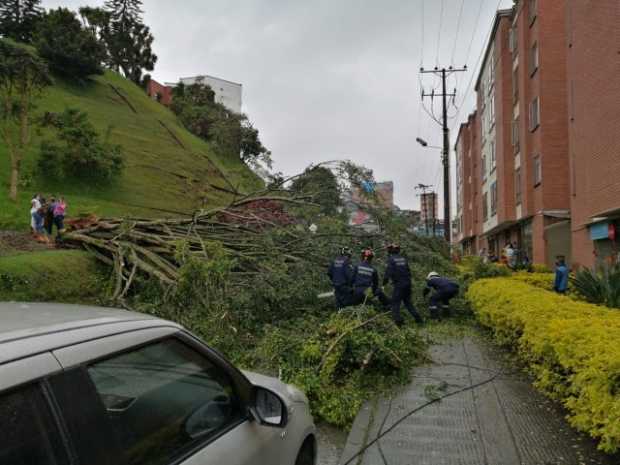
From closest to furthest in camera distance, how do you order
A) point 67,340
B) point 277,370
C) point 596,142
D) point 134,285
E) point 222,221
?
point 67,340, point 277,370, point 134,285, point 222,221, point 596,142

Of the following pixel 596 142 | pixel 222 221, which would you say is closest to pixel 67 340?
pixel 222 221

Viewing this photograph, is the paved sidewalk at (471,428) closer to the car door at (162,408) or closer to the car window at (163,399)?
the car door at (162,408)

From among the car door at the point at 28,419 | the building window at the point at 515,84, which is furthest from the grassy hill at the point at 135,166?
the building window at the point at 515,84

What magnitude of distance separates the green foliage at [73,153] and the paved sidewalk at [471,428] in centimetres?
2334

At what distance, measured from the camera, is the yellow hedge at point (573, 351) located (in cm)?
359

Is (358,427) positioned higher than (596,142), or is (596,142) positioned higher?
(596,142)

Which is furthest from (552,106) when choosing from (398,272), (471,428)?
(471,428)

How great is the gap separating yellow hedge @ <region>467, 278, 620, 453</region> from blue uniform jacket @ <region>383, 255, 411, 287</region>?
198 centimetres

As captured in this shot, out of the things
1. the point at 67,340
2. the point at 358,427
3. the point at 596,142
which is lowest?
the point at 358,427

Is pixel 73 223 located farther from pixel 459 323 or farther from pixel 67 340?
pixel 67 340

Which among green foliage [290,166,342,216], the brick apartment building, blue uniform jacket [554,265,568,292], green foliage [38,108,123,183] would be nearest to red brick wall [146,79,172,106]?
green foliage [38,108,123,183]

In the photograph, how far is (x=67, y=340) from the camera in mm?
1619

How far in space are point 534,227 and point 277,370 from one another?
21554 millimetres

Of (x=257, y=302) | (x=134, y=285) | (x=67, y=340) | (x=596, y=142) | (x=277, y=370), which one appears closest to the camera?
(x=67, y=340)
